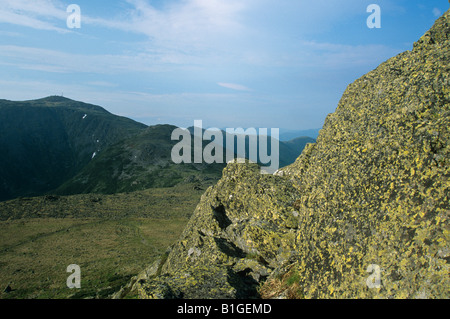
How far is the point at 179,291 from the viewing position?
12.4m

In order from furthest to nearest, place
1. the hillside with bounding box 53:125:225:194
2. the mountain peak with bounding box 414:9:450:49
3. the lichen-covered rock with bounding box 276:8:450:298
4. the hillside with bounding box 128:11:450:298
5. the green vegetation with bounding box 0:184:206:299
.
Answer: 1. the hillside with bounding box 53:125:225:194
2. the green vegetation with bounding box 0:184:206:299
3. the mountain peak with bounding box 414:9:450:49
4. the hillside with bounding box 128:11:450:298
5. the lichen-covered rock with bounding box 276:8:450:298

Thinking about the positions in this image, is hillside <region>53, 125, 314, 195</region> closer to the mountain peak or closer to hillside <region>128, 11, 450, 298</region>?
hillside <region>128, 11, 450, 298</region>

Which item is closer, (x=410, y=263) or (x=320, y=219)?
→ (x=410, y=263)

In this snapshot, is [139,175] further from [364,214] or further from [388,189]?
[388,189]

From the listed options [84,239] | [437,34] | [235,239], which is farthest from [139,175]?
[437,34]

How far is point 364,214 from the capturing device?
11.0 m

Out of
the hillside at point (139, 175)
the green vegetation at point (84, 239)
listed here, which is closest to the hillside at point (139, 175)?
the hillside at point (139, 175)

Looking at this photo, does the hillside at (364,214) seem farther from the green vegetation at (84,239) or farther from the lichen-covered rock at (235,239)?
the green vegetation at (84,239)

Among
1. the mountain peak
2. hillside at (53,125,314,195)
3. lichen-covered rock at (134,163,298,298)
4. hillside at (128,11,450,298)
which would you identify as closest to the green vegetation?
lichen-covered rock at (134,163,298,298)

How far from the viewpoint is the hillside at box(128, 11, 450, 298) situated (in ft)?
30.4

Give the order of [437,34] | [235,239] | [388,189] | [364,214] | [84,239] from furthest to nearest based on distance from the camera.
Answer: [84,239], [235,239], [437,34], [364,214], [388,189]
